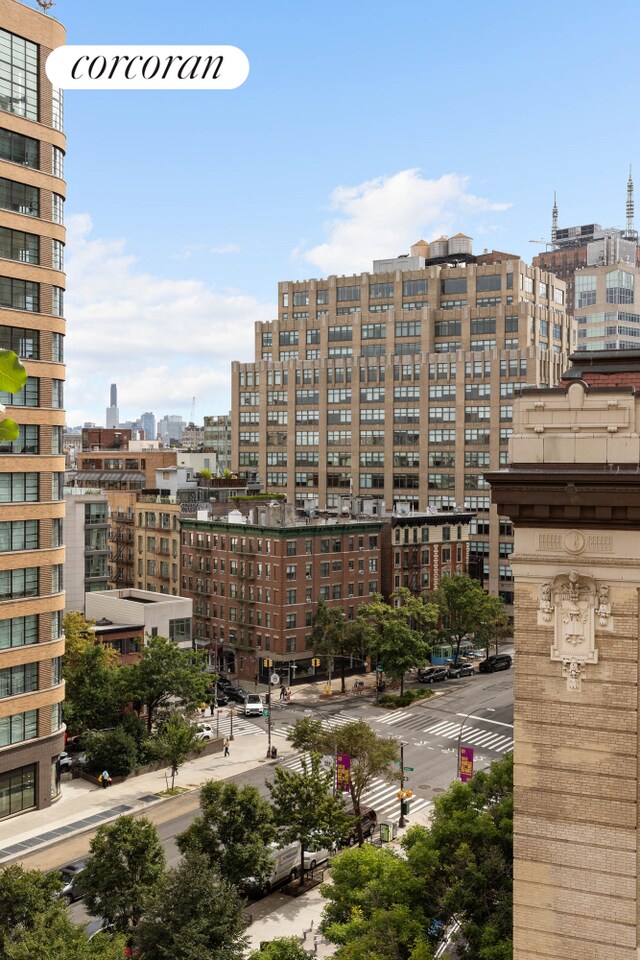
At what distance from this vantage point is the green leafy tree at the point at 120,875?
32781 millimetres

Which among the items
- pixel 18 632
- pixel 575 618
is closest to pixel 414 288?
pixel 18 632

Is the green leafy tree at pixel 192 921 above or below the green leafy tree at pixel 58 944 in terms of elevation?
below

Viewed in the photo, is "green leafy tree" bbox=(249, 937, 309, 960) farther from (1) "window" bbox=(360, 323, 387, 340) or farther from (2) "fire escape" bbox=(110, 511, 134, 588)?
(1) "window" bbox=(360, 323, 387, 340)

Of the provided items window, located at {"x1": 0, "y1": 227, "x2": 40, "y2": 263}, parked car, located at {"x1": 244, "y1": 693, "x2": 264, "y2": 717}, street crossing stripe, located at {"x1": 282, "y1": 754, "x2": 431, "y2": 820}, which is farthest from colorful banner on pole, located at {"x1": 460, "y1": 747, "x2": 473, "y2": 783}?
window, located at {"x1": 0, "y1": 227, "x2": 40, "y2": 263}

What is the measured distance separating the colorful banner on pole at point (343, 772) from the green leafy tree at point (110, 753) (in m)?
16.7

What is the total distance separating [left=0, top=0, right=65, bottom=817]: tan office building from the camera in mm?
48250

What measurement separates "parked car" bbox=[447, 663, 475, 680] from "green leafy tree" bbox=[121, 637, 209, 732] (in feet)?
112

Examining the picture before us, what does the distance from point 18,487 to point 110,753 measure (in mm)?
19505

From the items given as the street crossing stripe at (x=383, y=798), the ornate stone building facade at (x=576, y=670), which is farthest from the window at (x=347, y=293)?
the ornate stone building facade at (x=576, y=670)

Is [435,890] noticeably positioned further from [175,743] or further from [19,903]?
[175,743]

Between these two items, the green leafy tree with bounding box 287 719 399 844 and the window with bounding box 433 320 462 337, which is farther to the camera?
the window with bounding box 433 320 462 337

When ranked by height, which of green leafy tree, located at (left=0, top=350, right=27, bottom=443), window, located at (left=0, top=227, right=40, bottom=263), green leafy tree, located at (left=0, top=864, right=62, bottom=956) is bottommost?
green leafy tree, located at (left=0, top=864, right=62, bottom=956)

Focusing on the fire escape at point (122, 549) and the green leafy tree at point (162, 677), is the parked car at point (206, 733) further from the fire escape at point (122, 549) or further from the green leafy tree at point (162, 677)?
the fire escape at point (122, 549)

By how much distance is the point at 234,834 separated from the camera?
37.8 m
